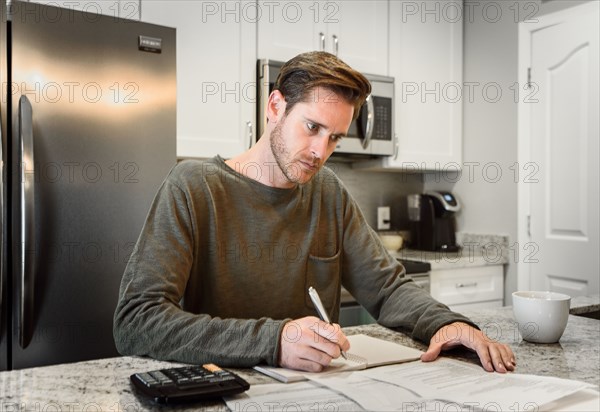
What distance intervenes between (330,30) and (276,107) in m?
1.62

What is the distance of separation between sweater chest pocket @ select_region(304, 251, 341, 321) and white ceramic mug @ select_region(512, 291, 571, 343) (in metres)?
0.46

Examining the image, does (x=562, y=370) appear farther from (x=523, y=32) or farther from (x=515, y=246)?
(x=523, y=32)

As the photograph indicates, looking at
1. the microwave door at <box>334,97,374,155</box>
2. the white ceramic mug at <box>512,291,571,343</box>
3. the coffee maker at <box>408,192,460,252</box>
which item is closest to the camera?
the white ceramic mug at <box>512,291,571,343</box>

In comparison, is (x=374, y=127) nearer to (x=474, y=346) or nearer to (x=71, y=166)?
(x=71, y=166)

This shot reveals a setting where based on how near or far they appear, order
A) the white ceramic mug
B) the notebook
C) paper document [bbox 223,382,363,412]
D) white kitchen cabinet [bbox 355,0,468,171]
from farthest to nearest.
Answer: white kitchen cabinet [bbox 355,0,468,171] < the white ceramic mug < the notebook < paper document [bbox 223,382,363,412]

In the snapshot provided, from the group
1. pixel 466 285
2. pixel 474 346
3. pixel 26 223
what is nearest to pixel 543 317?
pixel 474 346

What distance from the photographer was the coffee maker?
3.19 m

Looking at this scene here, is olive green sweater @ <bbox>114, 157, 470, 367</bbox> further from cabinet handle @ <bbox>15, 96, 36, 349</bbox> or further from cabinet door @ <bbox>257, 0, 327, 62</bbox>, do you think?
cabinet door @ <bbox>257, 0, 327, 62</bbox>

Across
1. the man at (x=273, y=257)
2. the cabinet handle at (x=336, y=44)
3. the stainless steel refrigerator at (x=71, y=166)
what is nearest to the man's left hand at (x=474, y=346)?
the man at (x=273, y=257)

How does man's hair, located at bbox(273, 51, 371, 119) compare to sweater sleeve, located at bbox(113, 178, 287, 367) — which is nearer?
sweater sleeve, located at bbox(113, 178, 287, 367)

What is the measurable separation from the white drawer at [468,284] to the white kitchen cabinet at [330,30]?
1.09 meters

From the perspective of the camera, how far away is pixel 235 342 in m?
0.97

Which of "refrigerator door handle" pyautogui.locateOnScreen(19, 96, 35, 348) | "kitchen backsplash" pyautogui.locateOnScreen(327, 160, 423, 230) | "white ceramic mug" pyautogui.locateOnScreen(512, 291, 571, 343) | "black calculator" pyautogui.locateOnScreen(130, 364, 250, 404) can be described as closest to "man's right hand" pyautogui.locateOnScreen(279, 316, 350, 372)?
"black calculator" pyautogui.locateOnScreen(130, 364, 250, 404)

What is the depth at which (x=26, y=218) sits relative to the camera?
65.9 inches
